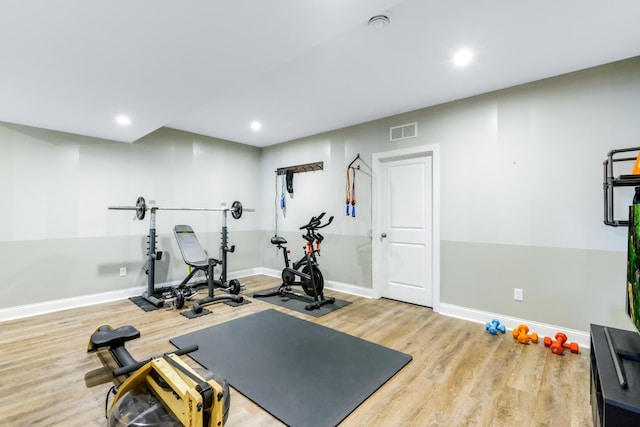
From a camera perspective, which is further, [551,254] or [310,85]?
[310,85]

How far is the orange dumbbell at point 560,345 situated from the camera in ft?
8.60

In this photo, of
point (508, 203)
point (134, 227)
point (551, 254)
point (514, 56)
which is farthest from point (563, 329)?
point (134, 227)

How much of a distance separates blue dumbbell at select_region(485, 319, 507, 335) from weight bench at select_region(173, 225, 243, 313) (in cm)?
305

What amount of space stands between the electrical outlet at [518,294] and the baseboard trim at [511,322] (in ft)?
0.71

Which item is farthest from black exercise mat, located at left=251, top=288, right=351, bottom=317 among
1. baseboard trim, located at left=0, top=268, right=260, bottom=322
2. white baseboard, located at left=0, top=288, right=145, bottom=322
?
white baseboard, located at left=0, top=288, right=145, bottom=322

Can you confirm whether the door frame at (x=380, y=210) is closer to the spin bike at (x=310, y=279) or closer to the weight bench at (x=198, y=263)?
the spin bike at (x=310, y=279)

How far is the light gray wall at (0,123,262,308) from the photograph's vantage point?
3588 mm

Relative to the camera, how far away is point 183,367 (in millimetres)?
1551

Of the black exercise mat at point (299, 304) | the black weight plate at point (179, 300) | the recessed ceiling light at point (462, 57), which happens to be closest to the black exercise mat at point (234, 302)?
the black exercise mat at point (299, 304)

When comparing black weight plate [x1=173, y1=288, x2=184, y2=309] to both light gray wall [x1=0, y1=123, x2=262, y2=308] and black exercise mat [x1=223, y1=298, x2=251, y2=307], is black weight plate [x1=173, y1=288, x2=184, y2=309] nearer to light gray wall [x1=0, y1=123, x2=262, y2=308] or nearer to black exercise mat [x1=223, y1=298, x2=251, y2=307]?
black exercise mat [x1=223, y1=298, x2=251, y2=307]

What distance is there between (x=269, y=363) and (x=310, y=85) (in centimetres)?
280

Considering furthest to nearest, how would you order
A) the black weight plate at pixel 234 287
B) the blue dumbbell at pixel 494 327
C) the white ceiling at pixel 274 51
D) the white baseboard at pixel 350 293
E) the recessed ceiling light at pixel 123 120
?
the black weight plate at pixel 234 287
the recessed ceiling light at pixel 123 120
the blue dumbbell at pixel 494 327
the white baseboard at pixel 350 293
the white ceiling at pixel 274 51

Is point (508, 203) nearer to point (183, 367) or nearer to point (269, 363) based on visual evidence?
point (269, 363)

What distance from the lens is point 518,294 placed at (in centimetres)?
315
